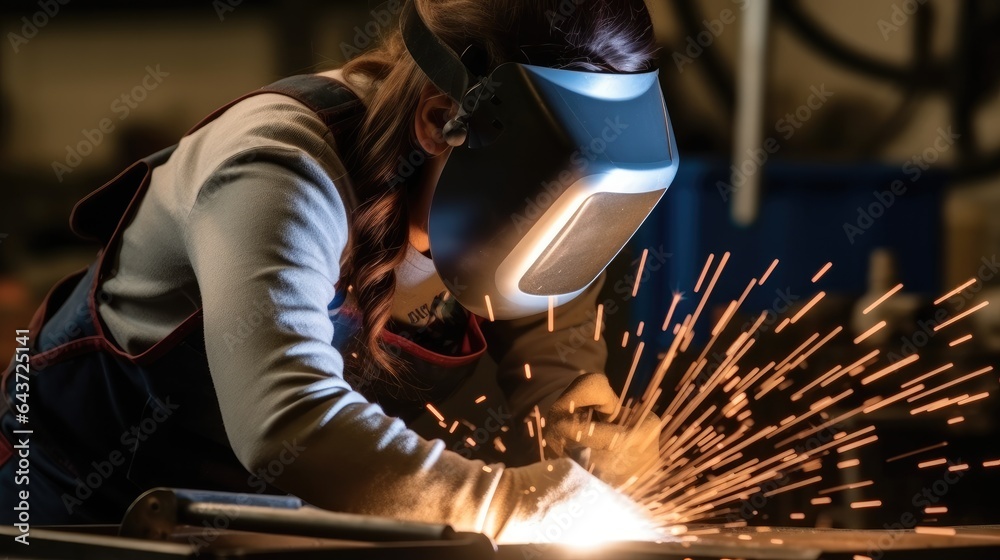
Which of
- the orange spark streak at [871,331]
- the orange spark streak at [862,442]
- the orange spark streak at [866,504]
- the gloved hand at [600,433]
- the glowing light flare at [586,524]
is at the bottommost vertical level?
the orange spark streak at [866,504]

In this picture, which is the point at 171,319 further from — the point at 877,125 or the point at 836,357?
the point at 877,125

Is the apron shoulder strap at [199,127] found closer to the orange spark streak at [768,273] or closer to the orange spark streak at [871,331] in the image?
the orange spark streak at [871,331]

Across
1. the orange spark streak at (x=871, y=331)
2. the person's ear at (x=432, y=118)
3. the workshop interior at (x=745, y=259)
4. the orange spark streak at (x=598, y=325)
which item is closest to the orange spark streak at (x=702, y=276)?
the workshop interior at (x=745, y=259)

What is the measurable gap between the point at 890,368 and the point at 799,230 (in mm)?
1450

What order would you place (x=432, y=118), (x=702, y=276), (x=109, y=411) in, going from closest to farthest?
(x=432, y=118) → (x=109, y=411) → (x=702, y=276)

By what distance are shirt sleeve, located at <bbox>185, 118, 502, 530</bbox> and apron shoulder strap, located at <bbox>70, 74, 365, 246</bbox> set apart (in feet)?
0.66

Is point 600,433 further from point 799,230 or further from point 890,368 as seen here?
point 799,230

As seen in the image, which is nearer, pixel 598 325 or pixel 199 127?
pixel 199 127

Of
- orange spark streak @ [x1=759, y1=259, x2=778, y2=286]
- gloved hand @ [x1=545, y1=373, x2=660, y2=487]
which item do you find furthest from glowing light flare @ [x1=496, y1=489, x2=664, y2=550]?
orange spark streak @ [x1=759, y1=259, x2=778, y2=286]

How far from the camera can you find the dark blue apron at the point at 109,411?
1.45 meters

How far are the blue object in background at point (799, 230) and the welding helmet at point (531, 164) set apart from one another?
7.42 ft

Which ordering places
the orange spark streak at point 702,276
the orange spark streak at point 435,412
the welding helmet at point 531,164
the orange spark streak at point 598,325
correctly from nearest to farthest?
the welding helmet at point 531,164 → the orange spark streak at point 435,412 → the orange spark streak at point 598,325 → the orange spark streak at point 702,276

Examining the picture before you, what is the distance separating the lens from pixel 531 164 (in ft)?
4.12

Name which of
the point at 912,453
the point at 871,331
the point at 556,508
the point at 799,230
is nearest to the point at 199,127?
the point at 556,508
